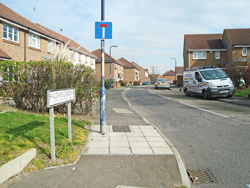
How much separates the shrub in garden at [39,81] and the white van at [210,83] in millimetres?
9834

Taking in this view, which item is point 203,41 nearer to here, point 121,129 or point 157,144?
point 121,129

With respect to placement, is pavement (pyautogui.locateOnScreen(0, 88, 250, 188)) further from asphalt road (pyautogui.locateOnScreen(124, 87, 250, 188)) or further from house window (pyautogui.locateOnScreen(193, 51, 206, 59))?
house window (pyautogui.locateOnScreen(193, 51, 206, 59))

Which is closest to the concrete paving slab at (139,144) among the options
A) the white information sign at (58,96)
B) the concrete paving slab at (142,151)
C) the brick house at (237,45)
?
the concrete paving slab at (142,151)

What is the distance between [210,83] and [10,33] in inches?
612

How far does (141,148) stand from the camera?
5035mm

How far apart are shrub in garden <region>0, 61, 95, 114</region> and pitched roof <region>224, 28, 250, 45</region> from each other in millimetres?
36841

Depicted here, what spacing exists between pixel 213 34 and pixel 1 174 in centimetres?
4963

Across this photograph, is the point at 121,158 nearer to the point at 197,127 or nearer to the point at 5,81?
the point at 197,127

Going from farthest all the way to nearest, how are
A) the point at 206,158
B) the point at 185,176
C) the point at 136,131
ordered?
the point at 136,131 → the point at 206,158 → the point at 185,176

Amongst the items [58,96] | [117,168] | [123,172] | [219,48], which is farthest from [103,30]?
[219,48]

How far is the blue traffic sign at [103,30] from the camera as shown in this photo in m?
6.00

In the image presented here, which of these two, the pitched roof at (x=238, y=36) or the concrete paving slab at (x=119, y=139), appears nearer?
the concrete paving slab at (x=119, y=139)

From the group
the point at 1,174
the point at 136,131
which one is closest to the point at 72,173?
the point at 1,174

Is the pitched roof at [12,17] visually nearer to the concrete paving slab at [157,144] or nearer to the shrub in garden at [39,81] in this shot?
the shrub in garden at [39,81]
